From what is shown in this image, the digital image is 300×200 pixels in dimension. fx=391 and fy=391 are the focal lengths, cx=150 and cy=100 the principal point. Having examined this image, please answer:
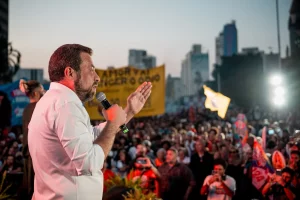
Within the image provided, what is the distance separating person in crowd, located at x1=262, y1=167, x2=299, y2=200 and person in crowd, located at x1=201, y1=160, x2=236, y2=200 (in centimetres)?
69

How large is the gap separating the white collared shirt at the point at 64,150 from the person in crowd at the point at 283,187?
5146 millimetres

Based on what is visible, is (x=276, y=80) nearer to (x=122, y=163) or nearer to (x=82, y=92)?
(x=122, y=163)

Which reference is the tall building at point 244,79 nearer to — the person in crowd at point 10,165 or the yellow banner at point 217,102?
the yellow banner at point 217,102

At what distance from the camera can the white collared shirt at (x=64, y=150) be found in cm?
206

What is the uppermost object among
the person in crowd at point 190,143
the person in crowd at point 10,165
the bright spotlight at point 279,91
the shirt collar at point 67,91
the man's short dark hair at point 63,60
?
the bright spotlight at point 279,91

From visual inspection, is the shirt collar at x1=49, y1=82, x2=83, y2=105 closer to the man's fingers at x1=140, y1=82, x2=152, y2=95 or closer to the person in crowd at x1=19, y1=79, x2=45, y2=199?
the man's fingers at x1=140, y1=82, x2=152, y2=95

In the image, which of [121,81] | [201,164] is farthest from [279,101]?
[201,164]

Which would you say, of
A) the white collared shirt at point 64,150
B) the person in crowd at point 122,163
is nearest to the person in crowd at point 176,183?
the person in crowd at point 122,163

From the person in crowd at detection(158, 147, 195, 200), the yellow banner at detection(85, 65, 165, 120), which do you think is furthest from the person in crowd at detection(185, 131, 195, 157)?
the person in crowd at detection(158, 147, 195, 200)

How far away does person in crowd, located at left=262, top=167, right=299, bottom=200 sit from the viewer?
660 cm

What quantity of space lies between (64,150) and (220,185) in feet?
17.8

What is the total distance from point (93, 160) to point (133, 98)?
740mm

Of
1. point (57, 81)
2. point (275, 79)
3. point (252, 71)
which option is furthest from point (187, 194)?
point (252, 71)

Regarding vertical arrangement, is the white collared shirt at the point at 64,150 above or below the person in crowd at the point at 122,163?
above
